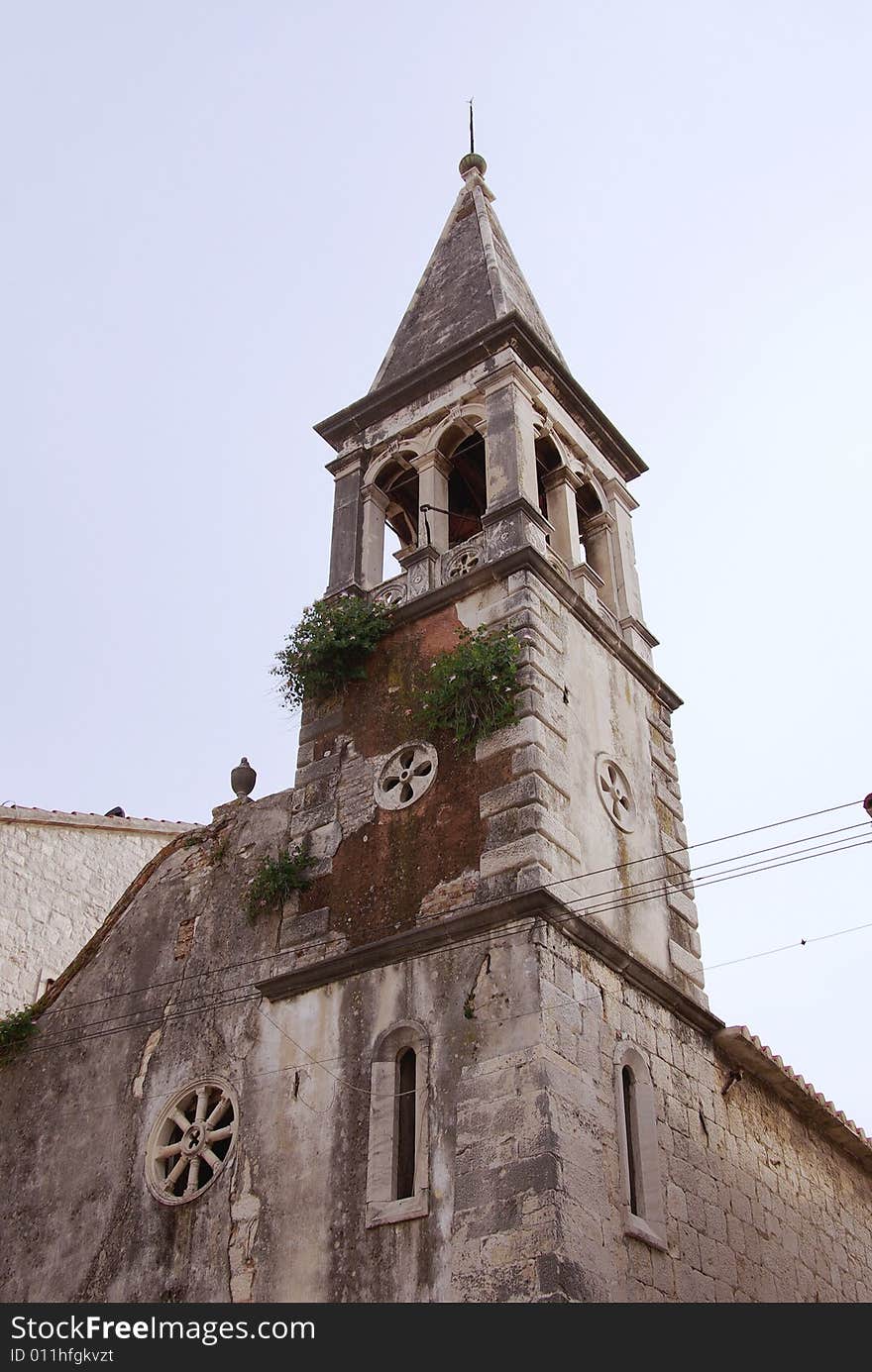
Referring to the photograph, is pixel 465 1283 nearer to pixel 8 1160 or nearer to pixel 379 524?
pixel 8 1160

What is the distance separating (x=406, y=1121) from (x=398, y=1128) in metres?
0.08

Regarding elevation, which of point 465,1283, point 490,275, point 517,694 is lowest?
point 465,1283

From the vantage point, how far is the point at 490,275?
18.6 metres

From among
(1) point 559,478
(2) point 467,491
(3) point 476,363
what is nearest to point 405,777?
(1) point 559,478

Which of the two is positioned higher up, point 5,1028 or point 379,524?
point 379,524

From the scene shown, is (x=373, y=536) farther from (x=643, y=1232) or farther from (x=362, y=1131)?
(x=643, y=1232)

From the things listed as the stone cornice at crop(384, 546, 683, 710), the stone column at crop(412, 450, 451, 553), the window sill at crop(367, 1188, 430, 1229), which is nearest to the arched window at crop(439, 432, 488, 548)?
the stone column at crop(412, 450, 451, 553)

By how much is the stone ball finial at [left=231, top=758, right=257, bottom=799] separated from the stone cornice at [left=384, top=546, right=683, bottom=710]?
242 centimetres

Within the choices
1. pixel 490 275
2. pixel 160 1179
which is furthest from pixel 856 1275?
pixel 490 275

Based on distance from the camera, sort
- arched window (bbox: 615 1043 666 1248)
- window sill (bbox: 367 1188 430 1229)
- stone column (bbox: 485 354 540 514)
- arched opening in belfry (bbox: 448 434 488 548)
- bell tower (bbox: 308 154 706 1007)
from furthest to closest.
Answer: arched opening in belfry (bbox: 448 434 488 548), stone column (bbox: 485 354 540 514), bell tower (bbox: 308 154 706 1007), arched window (bbox: 615 1043 666 1248), window sill (bbox: 367 1188 430 1229)

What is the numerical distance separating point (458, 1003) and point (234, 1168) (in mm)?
2557

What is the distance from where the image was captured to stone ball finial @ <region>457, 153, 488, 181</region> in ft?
71.5

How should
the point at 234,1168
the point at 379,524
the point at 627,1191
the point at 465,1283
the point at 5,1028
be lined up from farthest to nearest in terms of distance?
1. the point at 379,524
2. the point at 5,1028
3. the point at 234,1168
4. the point at 627,1191
5. the point at 465,1283

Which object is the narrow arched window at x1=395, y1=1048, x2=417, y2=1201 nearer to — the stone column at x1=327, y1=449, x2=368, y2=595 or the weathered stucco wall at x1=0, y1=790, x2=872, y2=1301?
the weathered stucco wall at x1=0, y1=790, x2=872, y2=1301
